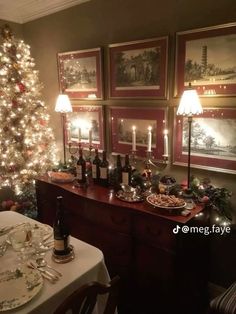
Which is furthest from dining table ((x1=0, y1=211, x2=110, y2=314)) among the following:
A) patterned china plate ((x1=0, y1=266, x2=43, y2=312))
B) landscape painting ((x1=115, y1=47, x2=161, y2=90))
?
landscape painting ((x1=115, y1=47, x2=161, y2=90))

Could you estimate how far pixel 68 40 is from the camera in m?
3.20

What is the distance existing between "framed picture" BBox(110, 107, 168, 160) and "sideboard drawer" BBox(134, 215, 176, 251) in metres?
0.68

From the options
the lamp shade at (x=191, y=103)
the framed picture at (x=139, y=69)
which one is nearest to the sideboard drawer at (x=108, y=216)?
the lamp shade at (x=191, y=103)

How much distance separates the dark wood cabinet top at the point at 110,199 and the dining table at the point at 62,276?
56 centimetres

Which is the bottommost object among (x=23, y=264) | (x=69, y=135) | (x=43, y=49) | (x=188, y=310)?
(x=188, y=310)

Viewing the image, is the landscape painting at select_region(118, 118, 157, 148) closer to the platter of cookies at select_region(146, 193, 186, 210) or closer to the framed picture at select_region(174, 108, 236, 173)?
the framed picture at select_region(174, 108, 236, 173)

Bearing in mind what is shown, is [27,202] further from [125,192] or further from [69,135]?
[125,192]

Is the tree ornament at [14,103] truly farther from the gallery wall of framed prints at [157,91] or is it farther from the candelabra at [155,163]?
the candelabra at [155,163]

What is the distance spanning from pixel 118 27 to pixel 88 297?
2.48 m

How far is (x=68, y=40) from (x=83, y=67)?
17.8 inches

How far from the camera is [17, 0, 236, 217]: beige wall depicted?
2.15 metres

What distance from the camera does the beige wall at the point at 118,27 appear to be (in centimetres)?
215

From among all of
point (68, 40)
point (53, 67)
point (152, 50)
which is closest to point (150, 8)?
point (152, 50)

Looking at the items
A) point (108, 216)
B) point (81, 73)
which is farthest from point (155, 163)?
point (81, 73)
